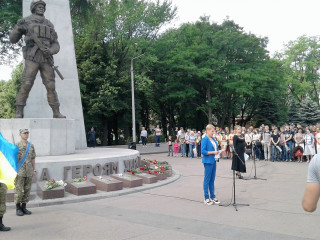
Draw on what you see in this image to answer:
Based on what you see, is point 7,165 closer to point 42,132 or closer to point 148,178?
point 148,178

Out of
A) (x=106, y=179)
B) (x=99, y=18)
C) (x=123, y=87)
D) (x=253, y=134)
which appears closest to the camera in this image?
(x=106, y=179)

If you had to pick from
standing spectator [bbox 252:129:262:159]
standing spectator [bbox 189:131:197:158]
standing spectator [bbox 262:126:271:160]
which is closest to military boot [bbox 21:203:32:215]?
standing spectator [bbox 252:129:262:159]

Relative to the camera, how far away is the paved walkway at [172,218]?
560cm

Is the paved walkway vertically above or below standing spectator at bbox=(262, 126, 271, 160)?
below

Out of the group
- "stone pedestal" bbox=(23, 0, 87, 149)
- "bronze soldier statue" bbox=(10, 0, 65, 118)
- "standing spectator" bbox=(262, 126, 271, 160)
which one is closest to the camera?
"bronze soldier statue" bbox=(10, 0, 65, 118)

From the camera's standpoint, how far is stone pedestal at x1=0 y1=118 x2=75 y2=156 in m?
11.4

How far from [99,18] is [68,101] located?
1437 centimetres

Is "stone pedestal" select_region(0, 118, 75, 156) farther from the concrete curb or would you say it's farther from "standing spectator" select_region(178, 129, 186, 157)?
"standing spectator" select_region(178, 129, 186, 157)

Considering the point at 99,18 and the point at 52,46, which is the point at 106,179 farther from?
the point at 99,18

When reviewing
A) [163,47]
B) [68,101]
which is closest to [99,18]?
[163,47]

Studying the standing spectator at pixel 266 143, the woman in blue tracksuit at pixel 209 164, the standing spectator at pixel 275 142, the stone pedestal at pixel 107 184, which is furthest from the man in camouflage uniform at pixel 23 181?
the standing spectator at pixel 266 143

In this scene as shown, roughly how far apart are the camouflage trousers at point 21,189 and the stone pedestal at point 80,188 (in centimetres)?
177

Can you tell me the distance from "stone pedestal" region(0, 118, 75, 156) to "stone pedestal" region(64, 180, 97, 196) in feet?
9.12

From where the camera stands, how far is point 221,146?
21562mm
